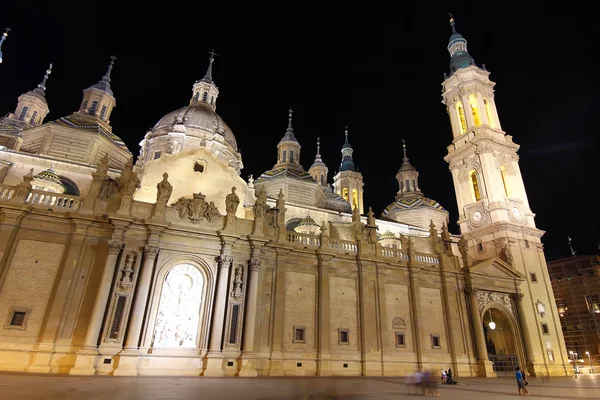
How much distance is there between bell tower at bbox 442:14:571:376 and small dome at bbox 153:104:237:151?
27.3m

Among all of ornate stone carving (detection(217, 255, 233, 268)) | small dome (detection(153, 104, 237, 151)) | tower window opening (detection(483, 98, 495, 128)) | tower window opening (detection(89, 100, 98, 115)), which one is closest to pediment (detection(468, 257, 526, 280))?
tower window opening (detection(483, 98, 495, 128))

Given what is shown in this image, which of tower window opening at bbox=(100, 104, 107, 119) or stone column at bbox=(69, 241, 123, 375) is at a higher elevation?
tower window opening at bbox=(100, 104, 107, 119)

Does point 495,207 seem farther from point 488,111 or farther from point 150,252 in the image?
point 150,252

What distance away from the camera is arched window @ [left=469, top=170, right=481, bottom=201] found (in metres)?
39.0

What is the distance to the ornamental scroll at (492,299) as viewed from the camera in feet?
91.9

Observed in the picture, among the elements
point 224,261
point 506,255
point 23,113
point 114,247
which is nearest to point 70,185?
point 114,247

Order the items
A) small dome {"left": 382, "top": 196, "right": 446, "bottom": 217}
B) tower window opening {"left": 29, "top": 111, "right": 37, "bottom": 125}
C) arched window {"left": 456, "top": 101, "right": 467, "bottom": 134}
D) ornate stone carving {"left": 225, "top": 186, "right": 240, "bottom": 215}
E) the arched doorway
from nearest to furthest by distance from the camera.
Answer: ornate stone carving {"left": 225, "top": 186, "right": 240, "bottom": 215} → the arched doorway → arched window {"left": 456, "top": 101, "right": 467, "bottom": 134} → tower window opening {"left": 29, "top": 111, "right": 37, "bottom": 125} → small dome {"left": 382, "top": 196, "right": 446, "bottom": 217}

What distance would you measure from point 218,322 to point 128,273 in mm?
5334

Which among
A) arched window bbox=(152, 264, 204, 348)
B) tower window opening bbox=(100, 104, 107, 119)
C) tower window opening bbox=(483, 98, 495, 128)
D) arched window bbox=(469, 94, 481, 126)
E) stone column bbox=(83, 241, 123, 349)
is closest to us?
stone column bbox=(83, 241, 123, 349)

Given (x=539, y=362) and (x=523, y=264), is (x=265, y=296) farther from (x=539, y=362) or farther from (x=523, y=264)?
(x=523, y=264)

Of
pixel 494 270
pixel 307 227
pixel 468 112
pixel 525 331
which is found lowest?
pixel 525 331

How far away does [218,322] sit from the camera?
64.1 feet

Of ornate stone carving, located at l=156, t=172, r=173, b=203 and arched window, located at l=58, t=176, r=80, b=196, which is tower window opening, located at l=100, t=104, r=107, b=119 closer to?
arched window, located at l=58, t=176, r=80, b=196

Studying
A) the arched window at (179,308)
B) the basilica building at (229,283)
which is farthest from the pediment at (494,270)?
the arched window at (179,308)
